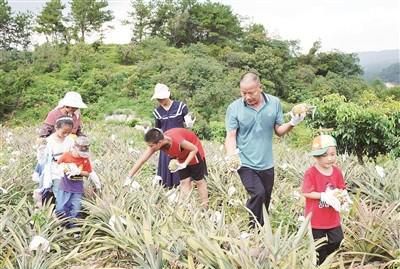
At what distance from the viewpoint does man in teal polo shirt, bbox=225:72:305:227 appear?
4.80 meters

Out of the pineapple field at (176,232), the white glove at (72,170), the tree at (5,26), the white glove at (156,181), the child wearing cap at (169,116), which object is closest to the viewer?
the pineapple field at (176,232)

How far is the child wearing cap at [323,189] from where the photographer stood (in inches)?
164

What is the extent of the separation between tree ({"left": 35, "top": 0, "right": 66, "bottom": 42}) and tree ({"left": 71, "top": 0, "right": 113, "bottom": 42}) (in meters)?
0.88

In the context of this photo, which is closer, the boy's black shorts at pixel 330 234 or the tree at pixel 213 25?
the boy's black shorts at pixel 330 234

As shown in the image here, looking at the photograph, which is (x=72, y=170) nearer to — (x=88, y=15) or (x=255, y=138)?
(x=255, y=138)

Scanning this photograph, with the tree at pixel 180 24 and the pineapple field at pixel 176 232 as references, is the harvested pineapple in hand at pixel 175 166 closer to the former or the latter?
the pineapple field at pixel 176 232

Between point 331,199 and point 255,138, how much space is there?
100 centimetres

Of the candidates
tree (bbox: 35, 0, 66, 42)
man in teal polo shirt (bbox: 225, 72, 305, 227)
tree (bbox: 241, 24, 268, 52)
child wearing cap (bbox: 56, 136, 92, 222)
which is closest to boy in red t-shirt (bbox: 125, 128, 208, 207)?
child wearing cap (bbox: 56, 136, 92, 222)

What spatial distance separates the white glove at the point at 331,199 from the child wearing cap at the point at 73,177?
2.28 meters

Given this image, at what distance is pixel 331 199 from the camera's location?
159 inches

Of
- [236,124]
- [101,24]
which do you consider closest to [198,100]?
[101,24]

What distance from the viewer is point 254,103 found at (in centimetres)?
477

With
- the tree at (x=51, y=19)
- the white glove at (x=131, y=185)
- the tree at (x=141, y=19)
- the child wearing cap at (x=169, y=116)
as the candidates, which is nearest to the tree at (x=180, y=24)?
the tree at (x=141, y=19)

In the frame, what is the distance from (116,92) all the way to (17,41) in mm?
12584
